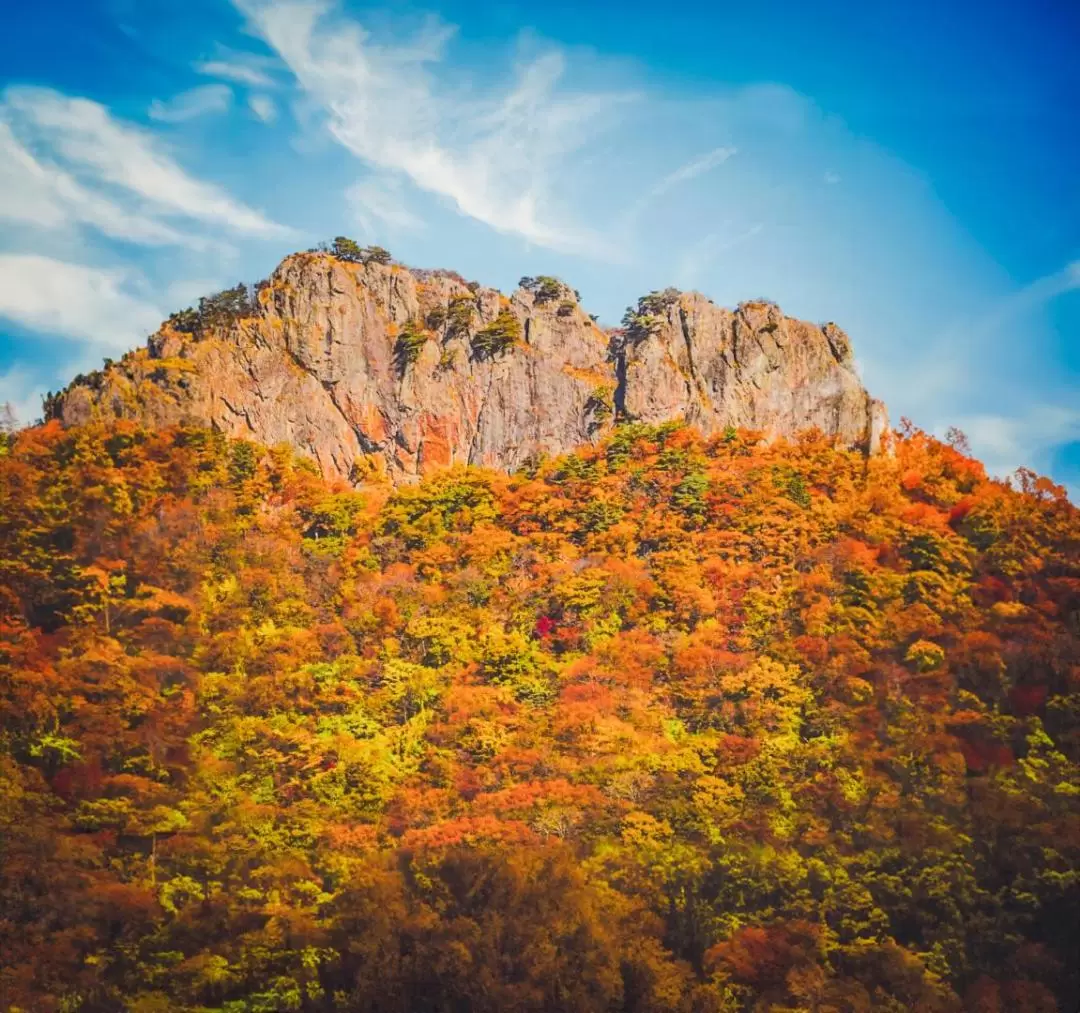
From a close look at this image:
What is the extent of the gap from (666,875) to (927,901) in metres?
6.91

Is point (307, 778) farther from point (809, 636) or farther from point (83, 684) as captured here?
point (809, 636)

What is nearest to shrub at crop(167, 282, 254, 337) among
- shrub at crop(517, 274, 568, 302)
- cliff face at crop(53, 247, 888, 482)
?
cliff face at crop(53, 247, 888, 482)

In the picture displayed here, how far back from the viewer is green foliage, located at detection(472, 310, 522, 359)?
176 ft

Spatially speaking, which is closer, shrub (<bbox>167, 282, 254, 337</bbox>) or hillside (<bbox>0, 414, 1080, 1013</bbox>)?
hillside (<bbox>0, 414, 1080, 1013</bbox>)

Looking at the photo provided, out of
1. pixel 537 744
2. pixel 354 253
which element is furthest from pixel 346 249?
pixel 537 744

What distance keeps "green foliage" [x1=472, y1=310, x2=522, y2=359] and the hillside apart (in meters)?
13.8

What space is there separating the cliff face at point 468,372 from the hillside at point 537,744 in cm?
674

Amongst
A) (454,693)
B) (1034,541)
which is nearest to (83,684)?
(454,693)

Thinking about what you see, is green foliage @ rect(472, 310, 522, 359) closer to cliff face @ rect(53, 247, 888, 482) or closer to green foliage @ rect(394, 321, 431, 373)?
→ cliff face @ rect(53, 247, 888, 482)

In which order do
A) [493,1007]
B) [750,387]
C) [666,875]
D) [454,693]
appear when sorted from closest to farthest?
1. [493,1007]
2. [666,875]
3. [454,693]
4. [750,387]

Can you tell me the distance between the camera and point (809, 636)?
110 ft

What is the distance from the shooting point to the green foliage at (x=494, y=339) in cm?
5353

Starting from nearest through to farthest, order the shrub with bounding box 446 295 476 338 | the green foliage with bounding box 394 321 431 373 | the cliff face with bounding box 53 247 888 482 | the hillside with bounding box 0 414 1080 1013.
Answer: the hillside with bounding box 0 414 1080 1013, the cliff face with bounding box 53 247 888 482, the green foliage with bounding box 394 321 431 373, the shrub with bounding box 446 295 476 338

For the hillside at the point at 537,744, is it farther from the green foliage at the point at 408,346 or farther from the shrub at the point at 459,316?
the shrub at the point at 459,316
